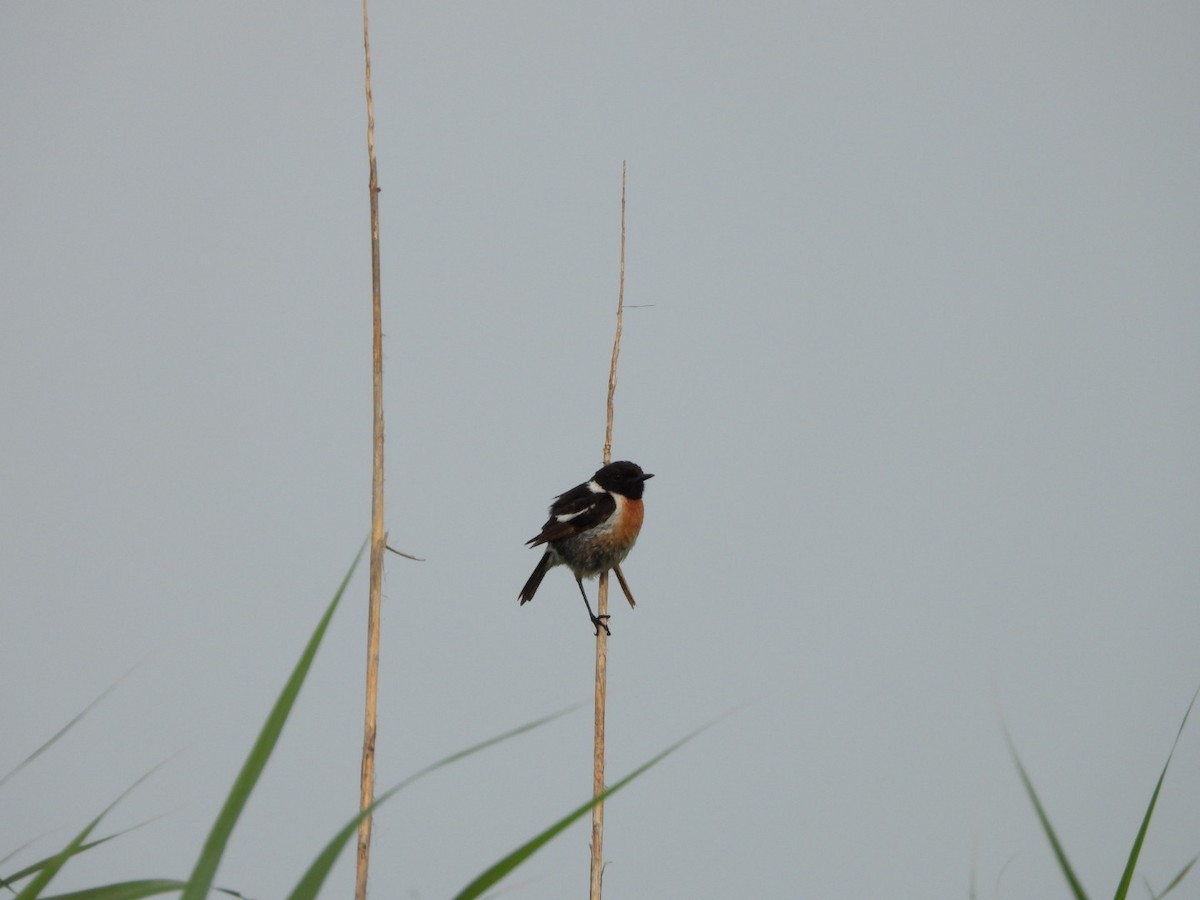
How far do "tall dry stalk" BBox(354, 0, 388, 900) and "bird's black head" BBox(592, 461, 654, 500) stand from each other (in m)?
4.08

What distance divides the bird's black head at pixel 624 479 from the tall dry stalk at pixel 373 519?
161 inches

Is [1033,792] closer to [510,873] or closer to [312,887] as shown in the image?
[510,873]

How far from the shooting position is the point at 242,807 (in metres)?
1.47

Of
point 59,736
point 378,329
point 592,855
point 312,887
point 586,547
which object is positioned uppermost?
point 378,329

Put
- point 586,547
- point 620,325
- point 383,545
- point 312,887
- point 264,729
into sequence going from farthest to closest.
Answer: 1. point 586,547
2. point 620,325
3. point 383,545
4. point 264,729
5. point 312,887

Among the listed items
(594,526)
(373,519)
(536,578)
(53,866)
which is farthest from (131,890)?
(536,578)

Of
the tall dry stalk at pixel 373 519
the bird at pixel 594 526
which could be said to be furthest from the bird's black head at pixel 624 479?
the tall dry stalk at pixel 373 519

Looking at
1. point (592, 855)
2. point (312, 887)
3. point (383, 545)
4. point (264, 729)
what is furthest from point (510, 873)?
point (592, 855)

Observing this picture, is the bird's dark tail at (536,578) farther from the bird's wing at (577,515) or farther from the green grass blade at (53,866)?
the green grass blade at (53,866)

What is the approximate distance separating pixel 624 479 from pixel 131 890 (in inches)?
206

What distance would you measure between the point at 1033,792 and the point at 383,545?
59.2 inches

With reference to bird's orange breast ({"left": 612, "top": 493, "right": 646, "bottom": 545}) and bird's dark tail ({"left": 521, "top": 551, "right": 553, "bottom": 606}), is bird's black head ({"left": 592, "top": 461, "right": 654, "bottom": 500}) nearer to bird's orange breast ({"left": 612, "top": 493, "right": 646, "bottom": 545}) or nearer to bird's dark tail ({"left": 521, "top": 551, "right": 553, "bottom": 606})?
bird's orange breast ({"left": 612, "top": 493, "right": 646, "bottom": 545})

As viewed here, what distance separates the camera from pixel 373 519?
2525mm

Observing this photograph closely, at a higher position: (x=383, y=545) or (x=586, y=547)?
(x=383, y=545)
